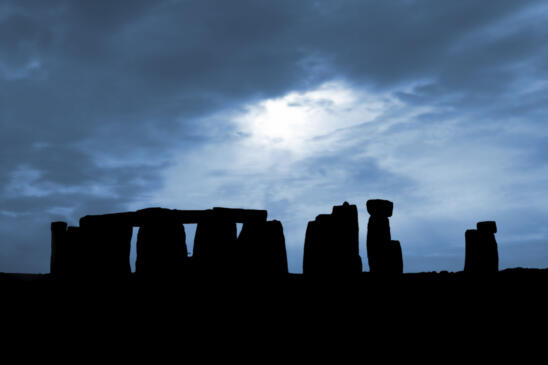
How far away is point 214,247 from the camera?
1719 cm

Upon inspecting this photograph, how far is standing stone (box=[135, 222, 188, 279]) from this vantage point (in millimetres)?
17156

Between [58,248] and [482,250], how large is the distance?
1138 cm

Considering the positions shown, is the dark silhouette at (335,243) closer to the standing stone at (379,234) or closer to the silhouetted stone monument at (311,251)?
the silhouetted stone monument at (311,251)

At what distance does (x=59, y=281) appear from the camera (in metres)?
18.9

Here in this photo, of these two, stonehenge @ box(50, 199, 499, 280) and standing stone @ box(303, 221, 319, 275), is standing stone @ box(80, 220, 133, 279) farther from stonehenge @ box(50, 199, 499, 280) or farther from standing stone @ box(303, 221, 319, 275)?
standing stone @ box(303, 221, 319, 275)

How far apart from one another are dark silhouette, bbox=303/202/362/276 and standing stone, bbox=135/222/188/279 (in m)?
2.98

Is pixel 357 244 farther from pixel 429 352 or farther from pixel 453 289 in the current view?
pixel 429 352

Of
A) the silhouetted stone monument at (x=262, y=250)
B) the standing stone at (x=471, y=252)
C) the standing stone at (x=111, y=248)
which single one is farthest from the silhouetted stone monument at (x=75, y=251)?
the standing stone at (x=471, y=252)

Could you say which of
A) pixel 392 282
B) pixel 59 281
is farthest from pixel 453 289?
pixel 59 281

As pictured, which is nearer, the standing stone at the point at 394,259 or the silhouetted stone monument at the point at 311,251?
the silhouetted stone monument at the point at 311,251

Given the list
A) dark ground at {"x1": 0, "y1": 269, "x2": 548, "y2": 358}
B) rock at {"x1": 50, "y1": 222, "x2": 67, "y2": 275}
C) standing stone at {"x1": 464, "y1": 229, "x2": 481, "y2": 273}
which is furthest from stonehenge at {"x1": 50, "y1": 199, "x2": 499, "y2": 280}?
standing stone at {"x1": 464, "y1": 229, "x2": 481, "y2": 273}

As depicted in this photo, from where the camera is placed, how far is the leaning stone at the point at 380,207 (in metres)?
18.6

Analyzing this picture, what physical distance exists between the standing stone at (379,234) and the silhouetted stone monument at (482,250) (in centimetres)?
233

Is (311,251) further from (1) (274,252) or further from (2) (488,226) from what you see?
(2) (488,226)
